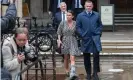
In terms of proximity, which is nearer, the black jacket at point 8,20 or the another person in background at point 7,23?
the another person in background at point 7,23

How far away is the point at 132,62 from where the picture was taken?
1485 cm

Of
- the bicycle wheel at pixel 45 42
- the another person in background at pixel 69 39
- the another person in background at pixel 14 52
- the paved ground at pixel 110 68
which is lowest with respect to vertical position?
the paved ground at pixel 110 68

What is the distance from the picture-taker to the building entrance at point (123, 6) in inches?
1100

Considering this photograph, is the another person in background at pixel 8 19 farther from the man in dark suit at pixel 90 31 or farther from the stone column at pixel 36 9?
the stone column at pixel 36 9

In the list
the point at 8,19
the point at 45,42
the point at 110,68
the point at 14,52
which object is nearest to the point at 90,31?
the point at 110,68

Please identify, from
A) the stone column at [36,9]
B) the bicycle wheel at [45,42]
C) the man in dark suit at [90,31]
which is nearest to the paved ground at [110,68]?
the bicycle wheel at [45,42]

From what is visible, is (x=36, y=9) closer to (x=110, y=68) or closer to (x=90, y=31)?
(x=110, y=68)

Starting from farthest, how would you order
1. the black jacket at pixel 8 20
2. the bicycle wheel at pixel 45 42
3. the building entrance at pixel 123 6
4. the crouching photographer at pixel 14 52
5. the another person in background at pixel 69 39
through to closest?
the building entrance at pixel 123 6, the bicycle wheel at pixel 45 42, the another person in background at pixel 69 39, the crouching photographer at pixel 14 52, the black jacket at pixel 8 20

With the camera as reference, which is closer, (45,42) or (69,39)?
(69,39)

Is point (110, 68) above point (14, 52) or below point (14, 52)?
below

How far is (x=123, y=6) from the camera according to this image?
2830 centimetres

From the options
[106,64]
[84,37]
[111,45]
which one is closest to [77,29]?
[84,37]

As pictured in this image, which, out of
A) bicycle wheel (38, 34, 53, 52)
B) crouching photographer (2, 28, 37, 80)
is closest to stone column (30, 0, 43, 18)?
bicycle wheel (38, 34, 53, 52)

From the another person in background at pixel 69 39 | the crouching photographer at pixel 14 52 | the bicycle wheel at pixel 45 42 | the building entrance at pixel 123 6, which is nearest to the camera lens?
the crouching photographer at pixel 14 52
